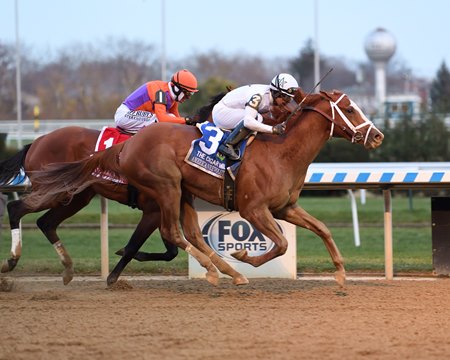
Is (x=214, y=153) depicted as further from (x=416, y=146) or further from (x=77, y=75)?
(x=77, y=75)

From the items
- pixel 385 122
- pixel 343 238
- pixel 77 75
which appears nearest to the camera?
pixel 343 238

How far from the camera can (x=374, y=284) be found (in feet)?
32.0

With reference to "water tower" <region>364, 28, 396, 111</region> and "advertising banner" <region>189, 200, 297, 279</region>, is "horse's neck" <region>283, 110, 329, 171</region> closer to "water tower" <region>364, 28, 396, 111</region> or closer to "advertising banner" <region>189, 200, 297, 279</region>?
"advertising banner" <region>189, 200, 297, 279</region>

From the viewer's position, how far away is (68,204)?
10266mm

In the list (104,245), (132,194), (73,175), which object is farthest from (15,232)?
(132,194)

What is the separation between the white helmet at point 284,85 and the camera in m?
8.83

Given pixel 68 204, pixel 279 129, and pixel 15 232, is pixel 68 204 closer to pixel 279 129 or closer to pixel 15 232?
pixel 15 232

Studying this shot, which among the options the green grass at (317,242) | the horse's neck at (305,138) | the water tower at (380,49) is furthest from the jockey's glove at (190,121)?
the water tower at (380,49)

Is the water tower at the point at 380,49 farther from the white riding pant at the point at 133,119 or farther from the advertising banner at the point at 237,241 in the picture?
the white riding pant at the point at 133,119

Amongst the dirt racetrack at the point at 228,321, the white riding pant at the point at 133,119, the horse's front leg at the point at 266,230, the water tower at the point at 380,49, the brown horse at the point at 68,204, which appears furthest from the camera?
the water tower at the point at 380,49

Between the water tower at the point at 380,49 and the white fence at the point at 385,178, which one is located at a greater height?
the water tower at the point at 380,49

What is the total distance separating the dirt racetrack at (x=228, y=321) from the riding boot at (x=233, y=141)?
124 cm

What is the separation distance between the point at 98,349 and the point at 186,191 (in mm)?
3252

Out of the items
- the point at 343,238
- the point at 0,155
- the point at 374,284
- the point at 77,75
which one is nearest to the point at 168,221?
the point at 374,284
